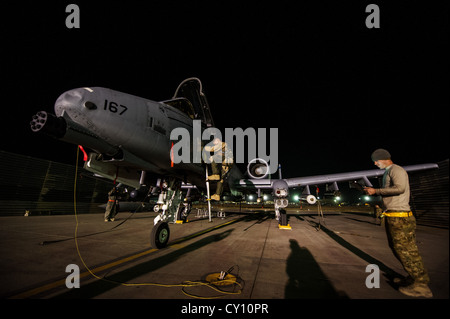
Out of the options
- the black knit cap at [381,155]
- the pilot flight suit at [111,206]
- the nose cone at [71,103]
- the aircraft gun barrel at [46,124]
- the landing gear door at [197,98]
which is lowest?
the pilot flight suit at [111,206]

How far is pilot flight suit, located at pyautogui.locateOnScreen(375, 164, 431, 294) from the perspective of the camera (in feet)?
6.84

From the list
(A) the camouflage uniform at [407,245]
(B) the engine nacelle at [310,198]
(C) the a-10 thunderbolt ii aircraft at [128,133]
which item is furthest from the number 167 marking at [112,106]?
(B) the engine nacelle at [310,198]

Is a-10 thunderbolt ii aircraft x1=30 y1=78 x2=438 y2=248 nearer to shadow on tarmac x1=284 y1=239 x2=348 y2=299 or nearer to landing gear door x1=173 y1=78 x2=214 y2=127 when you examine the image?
landing gear door x1=173 y1=78 x2=214 y2=127

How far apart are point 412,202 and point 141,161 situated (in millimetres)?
5323

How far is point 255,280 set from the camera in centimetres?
243

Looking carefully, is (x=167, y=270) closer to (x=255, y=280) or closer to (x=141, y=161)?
(x=255, y=280)

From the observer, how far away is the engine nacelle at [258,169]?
1723 cm

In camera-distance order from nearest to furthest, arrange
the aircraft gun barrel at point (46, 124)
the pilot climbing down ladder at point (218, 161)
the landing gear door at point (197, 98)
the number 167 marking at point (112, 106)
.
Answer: the aircraft gun barrel at point (46, 124), the number 167 marking at point (112, 106), the pilot climbing down ladder at point (218, 161), the landing gear door at point (197, 98)

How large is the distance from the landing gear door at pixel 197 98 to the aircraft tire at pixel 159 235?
12.9ft

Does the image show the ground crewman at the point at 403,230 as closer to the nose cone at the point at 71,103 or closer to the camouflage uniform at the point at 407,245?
the camouflage uniform at the point at 407,245

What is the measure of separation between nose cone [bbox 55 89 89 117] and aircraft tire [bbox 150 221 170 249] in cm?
294

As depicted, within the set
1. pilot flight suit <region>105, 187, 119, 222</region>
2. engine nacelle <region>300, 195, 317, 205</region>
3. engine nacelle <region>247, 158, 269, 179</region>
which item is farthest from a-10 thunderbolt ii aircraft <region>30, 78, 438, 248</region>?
engine nacelle <region>247, 158, 269, 179</region>

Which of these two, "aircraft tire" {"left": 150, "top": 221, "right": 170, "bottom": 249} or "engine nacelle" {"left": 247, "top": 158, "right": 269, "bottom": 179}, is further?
"engine nacelle" {"left": 247, "top": 158, "right": 269, "bottom": 179}
